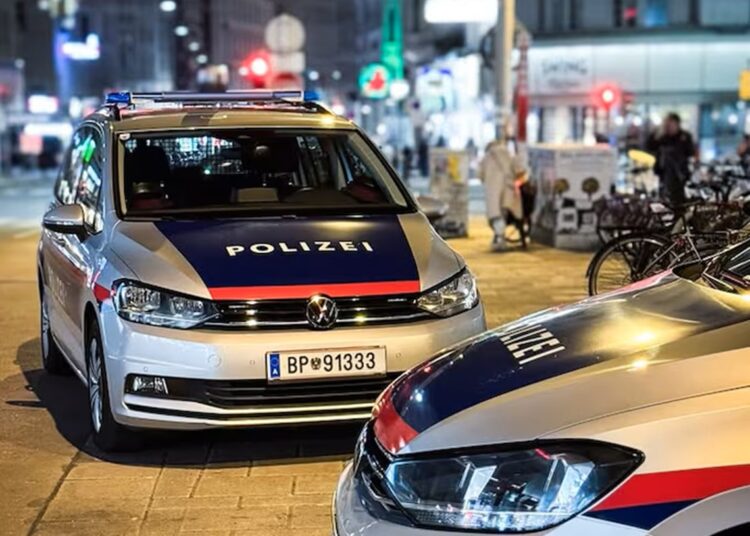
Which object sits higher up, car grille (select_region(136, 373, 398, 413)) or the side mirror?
the side mirror

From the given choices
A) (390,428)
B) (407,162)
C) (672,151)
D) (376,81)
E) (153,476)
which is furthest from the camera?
(407,162)

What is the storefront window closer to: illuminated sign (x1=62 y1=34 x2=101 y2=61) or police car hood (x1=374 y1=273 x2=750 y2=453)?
illuminated sign (x1=62 y1=34 x2=101 y2=61)

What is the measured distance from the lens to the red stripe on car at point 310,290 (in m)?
5.26

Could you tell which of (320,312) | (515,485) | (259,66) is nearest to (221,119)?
(320,312)

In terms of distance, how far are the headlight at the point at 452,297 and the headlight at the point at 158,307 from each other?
3.37ft

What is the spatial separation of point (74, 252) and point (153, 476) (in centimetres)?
157

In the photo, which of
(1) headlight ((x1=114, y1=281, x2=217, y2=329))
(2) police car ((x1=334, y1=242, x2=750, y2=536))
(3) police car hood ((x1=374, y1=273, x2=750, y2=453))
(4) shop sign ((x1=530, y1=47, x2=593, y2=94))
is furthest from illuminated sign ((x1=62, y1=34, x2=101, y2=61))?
(2) police car ((x1=334, y1=242, x2=750, y2=536))

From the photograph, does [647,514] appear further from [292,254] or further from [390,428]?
[292,254]

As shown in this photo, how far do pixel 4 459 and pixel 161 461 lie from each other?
2.62 feet

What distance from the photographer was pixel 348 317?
5344 millimetres

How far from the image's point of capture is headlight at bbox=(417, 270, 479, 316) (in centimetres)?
550

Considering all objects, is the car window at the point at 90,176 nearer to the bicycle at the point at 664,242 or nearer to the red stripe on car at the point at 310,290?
the red stripe on car at the point at 310,290

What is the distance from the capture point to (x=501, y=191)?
567 inches

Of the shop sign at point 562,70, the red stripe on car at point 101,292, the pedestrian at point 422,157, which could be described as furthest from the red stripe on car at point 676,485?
the shop sign at point 562,70
